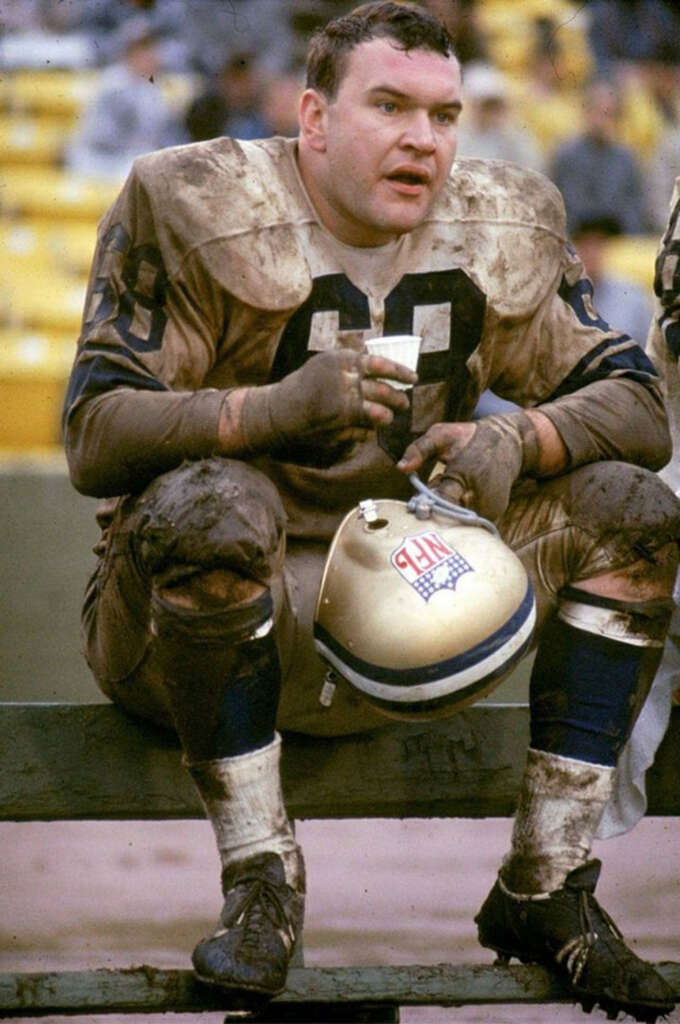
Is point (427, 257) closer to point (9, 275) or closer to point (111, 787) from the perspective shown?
point (111, 787)

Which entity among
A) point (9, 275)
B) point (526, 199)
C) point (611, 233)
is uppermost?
point (526, 199)

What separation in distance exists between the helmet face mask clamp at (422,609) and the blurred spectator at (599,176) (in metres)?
4.19

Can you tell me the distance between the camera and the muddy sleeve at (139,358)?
9.51 ft

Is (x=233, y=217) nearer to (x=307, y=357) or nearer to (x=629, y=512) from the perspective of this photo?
(x=307, y=357)

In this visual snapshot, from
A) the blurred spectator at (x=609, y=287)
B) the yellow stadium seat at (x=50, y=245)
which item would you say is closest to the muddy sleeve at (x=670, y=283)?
the blurred spectator at (x=609, y=287)

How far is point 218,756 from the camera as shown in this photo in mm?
2857

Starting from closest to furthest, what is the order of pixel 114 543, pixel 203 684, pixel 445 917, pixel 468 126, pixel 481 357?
pixel 203 684 < pixel 114 543 < pixel 481 357 < pixel 445 917 < pixel 468 126

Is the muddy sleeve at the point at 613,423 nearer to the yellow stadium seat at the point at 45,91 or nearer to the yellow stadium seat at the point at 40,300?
the yellow stadium seat at the point at 40,300

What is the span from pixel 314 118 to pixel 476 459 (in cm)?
62

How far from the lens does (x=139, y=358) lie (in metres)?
3.01

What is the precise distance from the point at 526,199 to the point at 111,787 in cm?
121

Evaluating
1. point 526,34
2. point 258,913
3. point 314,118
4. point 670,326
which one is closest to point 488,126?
point 526,34

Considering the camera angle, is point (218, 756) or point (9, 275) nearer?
point (218, 756)

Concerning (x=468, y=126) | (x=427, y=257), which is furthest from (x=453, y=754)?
(x=468, y=126)
